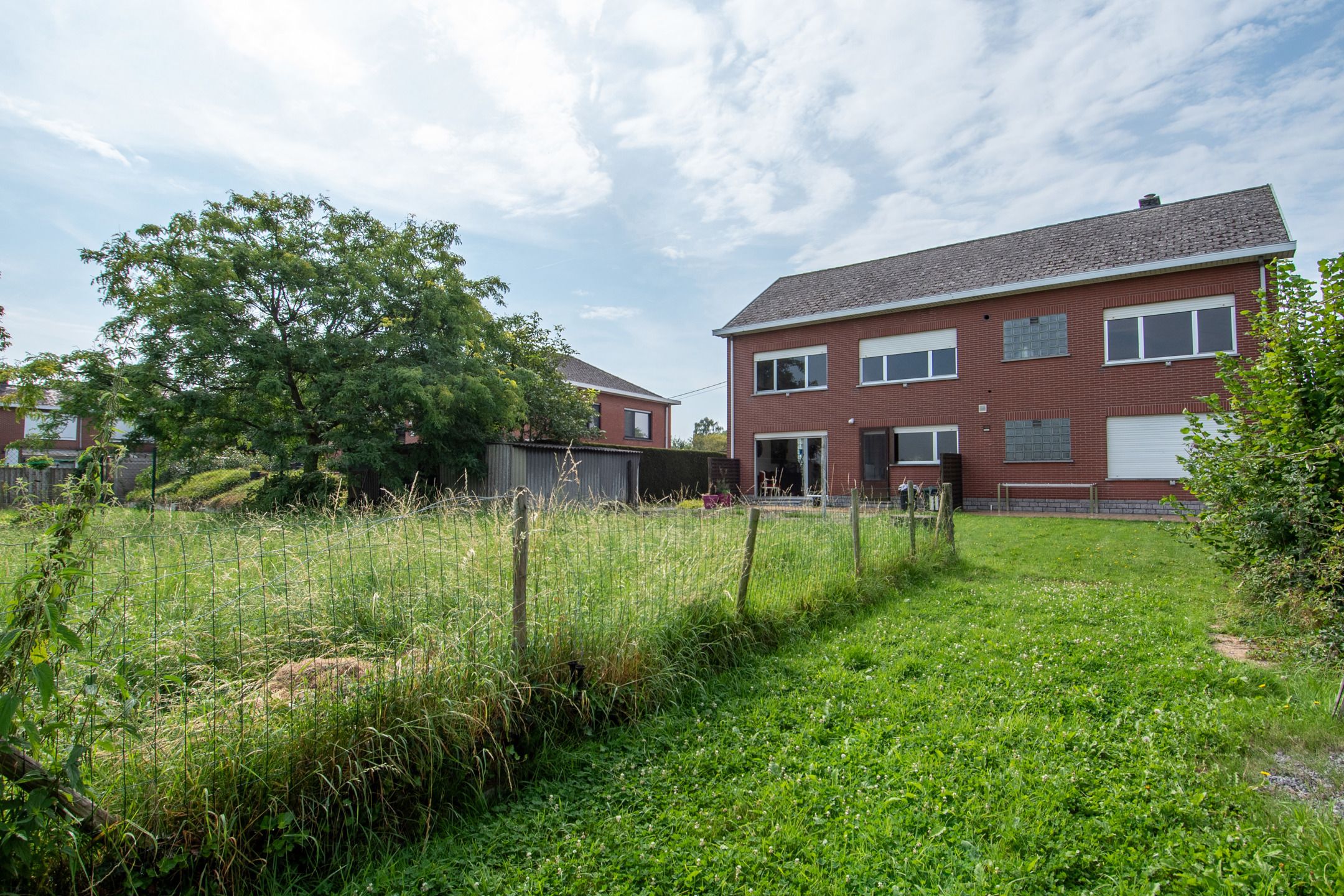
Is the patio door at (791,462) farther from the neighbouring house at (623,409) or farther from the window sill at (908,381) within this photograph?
the neighbouring house at (623,409)

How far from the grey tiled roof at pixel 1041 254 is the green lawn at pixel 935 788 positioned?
13436 mm

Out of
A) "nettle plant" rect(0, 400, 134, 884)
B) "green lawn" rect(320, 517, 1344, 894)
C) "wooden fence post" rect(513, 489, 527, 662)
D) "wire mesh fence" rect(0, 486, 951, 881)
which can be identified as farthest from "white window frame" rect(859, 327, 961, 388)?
"nettle plant" rect(0, 400, 134, 884)

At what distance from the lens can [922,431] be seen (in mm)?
17250

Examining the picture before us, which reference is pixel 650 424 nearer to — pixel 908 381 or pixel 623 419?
pixel 623 419

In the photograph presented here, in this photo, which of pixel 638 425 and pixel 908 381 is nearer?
pixel 908 381

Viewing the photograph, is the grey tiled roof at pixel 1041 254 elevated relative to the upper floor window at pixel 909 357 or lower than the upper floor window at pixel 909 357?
elevated

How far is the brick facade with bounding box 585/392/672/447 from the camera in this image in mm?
26094

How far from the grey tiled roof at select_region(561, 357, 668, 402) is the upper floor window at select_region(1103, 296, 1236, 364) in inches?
670

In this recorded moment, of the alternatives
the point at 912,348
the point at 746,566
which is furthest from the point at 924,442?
the point at 746,566

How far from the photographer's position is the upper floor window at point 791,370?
Answer: 18969 mm

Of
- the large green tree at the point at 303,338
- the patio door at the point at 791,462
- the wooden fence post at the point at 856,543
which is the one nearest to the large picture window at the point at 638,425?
the patio door at the point at 791,462

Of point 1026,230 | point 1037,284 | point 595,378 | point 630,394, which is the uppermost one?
point 1026,230

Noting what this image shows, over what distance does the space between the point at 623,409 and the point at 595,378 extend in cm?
182

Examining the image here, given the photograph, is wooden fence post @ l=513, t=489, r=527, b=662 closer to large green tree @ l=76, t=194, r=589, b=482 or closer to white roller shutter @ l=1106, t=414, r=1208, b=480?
large green tree @ l=76, t=194, r=589, b=482
